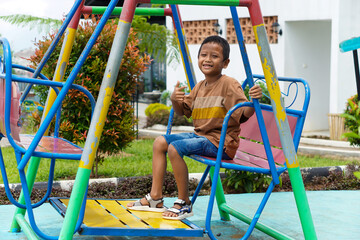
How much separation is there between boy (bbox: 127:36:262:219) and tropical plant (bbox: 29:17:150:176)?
8.02ft

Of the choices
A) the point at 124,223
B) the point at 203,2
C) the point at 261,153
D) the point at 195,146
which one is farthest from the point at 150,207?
the point at 203,2

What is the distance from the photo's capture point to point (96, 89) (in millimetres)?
5973

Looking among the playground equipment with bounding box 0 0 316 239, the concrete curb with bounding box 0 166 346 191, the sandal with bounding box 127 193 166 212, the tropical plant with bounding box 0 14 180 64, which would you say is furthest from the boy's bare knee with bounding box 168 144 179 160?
the tropical plant with bounding box 0 14 180 64

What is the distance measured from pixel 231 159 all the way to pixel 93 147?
104 centimetres

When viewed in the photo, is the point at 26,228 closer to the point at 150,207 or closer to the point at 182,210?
the point at 150,207

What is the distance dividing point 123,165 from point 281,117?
14.7 feet

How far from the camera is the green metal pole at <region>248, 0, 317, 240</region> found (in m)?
3.16

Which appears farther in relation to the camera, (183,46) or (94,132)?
(183,46)

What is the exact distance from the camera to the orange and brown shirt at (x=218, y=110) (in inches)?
137

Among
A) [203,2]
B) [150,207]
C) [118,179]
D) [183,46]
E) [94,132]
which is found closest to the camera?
[94,132]

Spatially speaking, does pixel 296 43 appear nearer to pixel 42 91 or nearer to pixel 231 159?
pixel 42 91

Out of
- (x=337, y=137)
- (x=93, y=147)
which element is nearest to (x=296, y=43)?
(x=337, y=137)

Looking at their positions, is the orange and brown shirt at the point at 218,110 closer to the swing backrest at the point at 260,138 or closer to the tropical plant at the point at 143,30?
the swing backrest at the point at 260,138

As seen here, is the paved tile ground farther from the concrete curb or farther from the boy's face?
the boy's face
